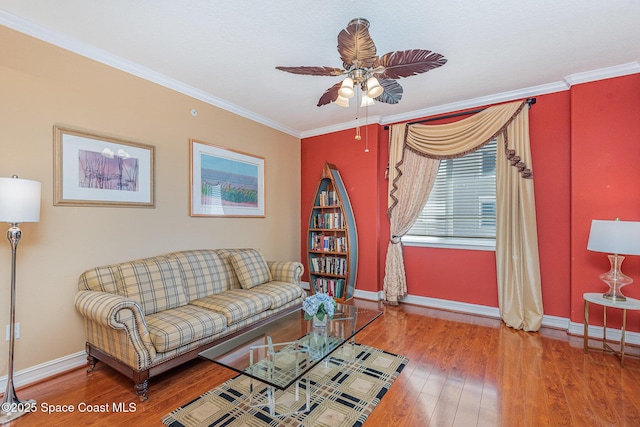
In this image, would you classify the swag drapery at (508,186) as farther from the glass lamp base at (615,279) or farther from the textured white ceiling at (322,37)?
the glass lamp base at (615,279)

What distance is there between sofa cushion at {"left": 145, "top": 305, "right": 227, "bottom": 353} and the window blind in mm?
2948

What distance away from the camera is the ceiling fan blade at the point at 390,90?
2244mm

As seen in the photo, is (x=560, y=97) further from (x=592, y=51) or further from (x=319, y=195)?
(x=319, y=195)

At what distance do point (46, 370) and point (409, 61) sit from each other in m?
3.53

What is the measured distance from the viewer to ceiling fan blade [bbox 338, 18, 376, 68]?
1696 millimetres

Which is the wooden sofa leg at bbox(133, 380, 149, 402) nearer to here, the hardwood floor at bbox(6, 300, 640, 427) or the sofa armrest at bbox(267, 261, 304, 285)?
the hardwood floor at bbox(6, 300, 640, 427)

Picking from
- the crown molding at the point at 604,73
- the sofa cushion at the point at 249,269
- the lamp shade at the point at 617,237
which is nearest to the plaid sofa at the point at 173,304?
the sofa cushion at the point at 249,269

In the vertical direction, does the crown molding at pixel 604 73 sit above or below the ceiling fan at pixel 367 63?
above

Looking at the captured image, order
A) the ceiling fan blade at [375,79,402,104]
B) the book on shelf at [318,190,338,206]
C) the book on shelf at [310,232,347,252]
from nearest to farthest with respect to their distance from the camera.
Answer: the ceiling fan blade at [375,79,402,104] < the book on shelf at [310,232,347,252] < the book on shelf at [318,190,338,206]

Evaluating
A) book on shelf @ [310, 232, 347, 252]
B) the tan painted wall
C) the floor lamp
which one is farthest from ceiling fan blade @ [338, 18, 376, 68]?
book on shelf @ [310, 232, 347, 252]

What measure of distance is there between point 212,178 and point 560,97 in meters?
4.05

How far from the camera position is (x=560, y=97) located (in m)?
A: 3.15

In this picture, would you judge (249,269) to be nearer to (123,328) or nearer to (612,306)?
(123,328)

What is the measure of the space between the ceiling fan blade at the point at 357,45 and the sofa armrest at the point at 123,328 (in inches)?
89.1
